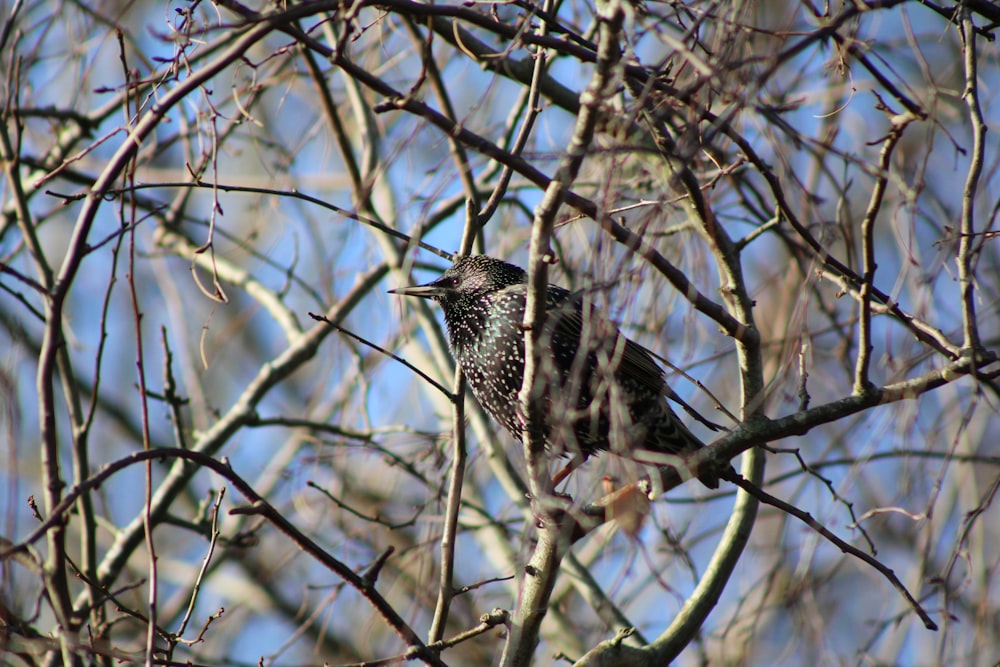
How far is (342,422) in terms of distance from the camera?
17.8ft

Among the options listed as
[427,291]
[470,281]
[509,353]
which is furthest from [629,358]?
[427,291]

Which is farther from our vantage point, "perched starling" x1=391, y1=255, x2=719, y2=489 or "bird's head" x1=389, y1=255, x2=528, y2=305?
"bird's head" x1=389, y1=255, x2=528, y2=305

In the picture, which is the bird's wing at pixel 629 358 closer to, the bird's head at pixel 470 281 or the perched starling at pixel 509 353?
the perched starling at pixel 509 353

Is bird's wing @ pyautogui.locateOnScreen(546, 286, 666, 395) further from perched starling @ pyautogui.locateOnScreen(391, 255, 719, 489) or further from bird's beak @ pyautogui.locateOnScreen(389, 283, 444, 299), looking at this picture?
bird's beak @ pyautogui.locateOnScreen(389, 283, 444, 299)

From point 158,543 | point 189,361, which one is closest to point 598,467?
point 189,361

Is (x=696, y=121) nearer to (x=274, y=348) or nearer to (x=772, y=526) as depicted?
(x=772, y=526)

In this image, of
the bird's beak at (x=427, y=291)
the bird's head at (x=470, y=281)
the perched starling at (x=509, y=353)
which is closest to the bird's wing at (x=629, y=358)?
the perched starling at (x=509, y=353)

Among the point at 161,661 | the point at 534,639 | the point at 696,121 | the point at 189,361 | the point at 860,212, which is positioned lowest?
the point at 161,661

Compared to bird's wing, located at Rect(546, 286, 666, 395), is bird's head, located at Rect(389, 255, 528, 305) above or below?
above

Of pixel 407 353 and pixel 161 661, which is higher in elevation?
pixel 407 353

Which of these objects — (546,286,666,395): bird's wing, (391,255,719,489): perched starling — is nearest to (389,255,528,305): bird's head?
(391,255,719,489): perched starling

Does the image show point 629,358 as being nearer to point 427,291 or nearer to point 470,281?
point 470,281

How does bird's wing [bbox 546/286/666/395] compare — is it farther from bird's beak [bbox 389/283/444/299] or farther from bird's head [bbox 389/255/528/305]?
bird's beak [bbox 389/283/444/299]

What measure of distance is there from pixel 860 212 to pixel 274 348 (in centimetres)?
638
